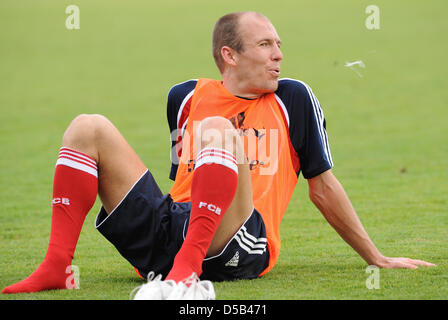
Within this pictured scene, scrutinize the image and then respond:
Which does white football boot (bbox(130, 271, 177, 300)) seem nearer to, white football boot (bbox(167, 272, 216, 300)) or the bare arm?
white football boot (bbox(167, 272, 216, 300))

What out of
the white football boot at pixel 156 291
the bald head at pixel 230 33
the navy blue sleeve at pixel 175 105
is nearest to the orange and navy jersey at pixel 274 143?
the navy blue sleeve at pixel 175 105

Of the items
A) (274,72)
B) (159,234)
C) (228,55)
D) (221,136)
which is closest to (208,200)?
(221,136)

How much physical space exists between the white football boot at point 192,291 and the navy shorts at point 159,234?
0.36 metres

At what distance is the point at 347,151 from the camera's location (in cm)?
1065

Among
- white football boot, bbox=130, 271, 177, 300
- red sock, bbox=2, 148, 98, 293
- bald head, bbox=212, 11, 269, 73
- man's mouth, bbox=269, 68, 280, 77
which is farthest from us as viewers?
bald head, bbox=212, 11, 269, 73

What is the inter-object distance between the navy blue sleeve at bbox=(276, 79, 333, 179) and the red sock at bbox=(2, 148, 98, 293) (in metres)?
1.11

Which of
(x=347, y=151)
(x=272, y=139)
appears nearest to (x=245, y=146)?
(x=272, y=139)

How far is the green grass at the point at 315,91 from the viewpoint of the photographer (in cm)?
459

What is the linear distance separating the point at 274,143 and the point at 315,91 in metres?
12.6

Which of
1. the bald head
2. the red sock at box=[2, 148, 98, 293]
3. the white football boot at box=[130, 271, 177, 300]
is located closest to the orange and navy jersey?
the bald head

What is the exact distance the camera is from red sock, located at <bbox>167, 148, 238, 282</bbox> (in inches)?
146

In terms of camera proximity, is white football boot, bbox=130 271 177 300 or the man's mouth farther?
the man's mouth
